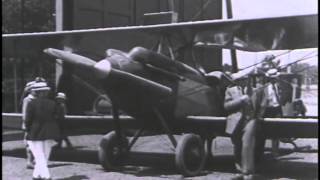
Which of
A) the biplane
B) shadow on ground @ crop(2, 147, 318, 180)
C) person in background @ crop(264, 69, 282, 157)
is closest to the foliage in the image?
the biplane

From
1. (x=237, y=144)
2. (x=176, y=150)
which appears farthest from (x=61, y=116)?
(x=237, y=144)

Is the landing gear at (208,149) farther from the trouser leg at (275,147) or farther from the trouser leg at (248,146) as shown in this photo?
the trouser leg at (248,146)

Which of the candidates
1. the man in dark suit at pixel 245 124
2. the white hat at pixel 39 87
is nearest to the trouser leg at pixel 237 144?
the man in dark suit at pixel 245 124

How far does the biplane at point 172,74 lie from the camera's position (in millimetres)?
6676

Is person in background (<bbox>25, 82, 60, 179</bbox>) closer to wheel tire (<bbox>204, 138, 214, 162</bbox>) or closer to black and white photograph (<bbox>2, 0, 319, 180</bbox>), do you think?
black and white photograph (<bbox>2, 0, 319, 180</bbox>)

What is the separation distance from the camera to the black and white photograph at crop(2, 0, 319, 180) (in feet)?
20.5

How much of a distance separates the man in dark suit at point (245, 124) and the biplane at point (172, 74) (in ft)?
2.63

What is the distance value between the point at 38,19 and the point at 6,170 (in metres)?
4.05

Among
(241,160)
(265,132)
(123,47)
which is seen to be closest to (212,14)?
(123,47)

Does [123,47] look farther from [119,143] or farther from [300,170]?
[300,170]

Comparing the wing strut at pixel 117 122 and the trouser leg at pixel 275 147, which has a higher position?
the wing strut at pixel 117 122

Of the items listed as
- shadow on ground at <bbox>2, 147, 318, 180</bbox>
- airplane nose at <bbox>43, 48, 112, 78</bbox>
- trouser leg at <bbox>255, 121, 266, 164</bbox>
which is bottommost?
shadow on ground at <bbox>2, 147, 318, 180</bbox>

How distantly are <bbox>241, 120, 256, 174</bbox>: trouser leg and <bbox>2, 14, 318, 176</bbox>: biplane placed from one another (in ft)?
3.00

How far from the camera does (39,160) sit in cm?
617
